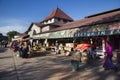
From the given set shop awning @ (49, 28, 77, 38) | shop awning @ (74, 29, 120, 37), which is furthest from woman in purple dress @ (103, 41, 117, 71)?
shop awning @ (49, 28, 77, 38)

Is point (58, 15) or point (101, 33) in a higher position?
point (58, 15)

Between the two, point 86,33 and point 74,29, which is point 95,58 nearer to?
point 86,33

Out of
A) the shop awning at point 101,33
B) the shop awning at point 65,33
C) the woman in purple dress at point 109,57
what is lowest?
the woman in purple dress at point 109,57

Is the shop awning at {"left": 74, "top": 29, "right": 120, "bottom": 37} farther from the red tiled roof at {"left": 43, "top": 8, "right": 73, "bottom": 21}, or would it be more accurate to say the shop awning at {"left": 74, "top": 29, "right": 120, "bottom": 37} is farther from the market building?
the red tiled roof at {"left": 43, "top": 8, "right": 73, "bottom": 21}

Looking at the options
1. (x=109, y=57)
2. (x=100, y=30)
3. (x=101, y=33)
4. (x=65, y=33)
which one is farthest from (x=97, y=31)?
(x=65, y=33)

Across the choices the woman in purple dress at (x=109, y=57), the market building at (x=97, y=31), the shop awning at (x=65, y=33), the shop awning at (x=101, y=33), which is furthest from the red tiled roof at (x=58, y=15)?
the woman in purple dress at (x=109, y=57)

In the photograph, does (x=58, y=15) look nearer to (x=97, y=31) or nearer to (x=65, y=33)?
(x=65, y=33)

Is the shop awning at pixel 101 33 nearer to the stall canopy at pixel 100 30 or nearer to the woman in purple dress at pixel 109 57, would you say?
the stall canopy at pixel 100 30

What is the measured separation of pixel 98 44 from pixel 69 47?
12.6 feet

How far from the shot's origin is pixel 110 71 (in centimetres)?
919

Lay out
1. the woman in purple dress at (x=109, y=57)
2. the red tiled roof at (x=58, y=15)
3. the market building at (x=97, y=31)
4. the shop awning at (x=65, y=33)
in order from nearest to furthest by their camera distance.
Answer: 1. the woman in purple dress at (x=109, y=57)
2. the market building at (x=97, y=31)
3. the shop awning at (x=65, y=33)
4. the red tiled roof at (x=58, y=15)

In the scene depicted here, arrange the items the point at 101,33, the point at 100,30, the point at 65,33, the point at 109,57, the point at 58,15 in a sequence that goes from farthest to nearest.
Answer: the point at 58,15 → the point at 65,33 → the point at 100,30 → the point at 101,33 → the point at 109,57

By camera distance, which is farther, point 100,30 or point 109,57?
point 100,30

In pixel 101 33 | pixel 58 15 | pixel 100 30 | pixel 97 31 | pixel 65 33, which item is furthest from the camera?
pixel 58 15
